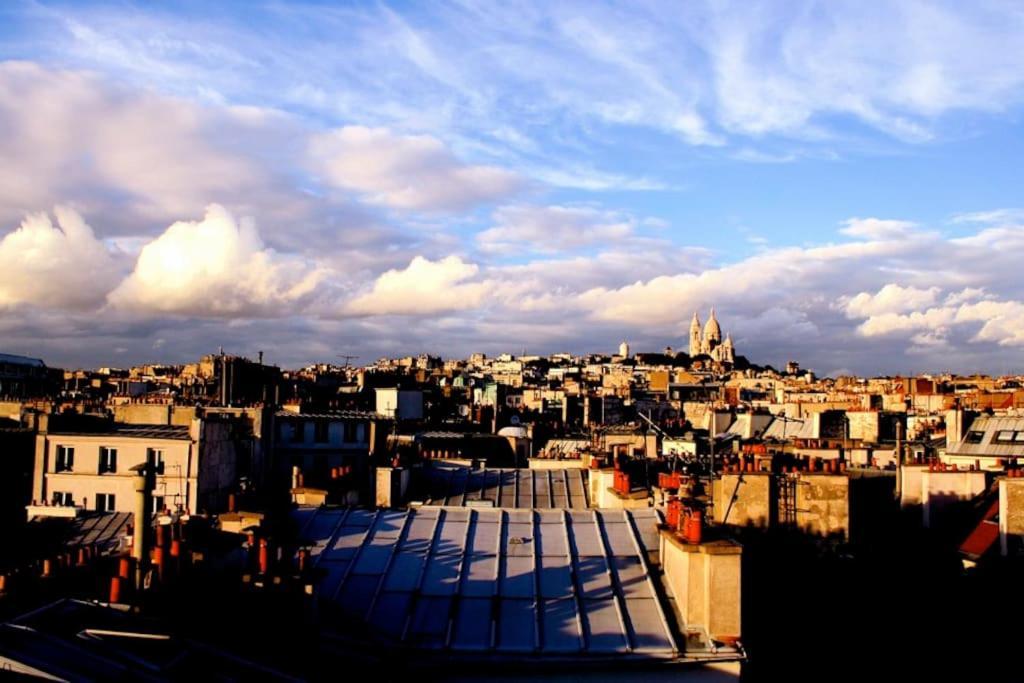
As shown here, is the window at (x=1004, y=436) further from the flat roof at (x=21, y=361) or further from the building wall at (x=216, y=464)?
the flat roof at (x=21, y=361)

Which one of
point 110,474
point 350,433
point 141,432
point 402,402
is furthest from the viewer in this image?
point 402,402

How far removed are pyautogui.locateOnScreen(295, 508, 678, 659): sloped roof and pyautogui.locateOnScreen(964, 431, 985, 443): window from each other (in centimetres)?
2424

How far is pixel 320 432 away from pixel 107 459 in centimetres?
1284

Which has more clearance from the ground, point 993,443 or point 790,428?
point 993,443

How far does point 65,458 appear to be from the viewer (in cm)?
3650

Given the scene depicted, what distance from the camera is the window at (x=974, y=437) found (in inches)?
1519

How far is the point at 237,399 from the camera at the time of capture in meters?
60.7

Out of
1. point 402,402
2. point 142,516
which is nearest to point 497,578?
point 142,516

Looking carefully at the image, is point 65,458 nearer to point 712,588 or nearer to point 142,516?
point 142,516

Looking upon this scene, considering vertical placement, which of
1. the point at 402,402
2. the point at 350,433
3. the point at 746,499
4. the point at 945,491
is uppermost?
the point at 402,402

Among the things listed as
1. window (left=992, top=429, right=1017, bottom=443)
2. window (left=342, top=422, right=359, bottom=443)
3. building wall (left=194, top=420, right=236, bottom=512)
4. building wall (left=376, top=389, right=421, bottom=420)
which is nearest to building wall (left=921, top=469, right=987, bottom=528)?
window (left=992, top=429, right=1017, bottom=443)

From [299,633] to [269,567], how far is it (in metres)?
1.43

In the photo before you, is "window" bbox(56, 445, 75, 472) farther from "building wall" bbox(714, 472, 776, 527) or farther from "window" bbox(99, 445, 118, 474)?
"building wall" bbox(714, 472, 776, 527)

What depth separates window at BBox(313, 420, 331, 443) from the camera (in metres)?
48.3
